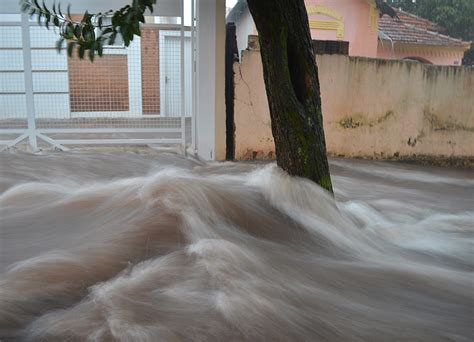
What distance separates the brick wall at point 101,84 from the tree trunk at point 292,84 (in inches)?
133

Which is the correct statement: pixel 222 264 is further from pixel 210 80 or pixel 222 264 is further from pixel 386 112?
pixel 386 112

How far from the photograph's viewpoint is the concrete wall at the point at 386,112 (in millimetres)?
6570

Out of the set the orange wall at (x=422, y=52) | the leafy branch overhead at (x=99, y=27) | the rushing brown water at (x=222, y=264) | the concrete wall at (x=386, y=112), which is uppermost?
the orange wall at (x=422, y=52)

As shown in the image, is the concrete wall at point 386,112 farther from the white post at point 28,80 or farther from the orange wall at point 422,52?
the orange wall at point 422,52

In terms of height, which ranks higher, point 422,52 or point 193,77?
point 422,52

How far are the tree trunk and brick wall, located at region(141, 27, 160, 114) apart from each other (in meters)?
3.23

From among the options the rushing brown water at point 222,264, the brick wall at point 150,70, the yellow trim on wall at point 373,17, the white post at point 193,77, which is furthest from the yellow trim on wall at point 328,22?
the rushing brown water at point 222,264

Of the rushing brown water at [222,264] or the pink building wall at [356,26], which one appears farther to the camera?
the pink building wall at [356,26]

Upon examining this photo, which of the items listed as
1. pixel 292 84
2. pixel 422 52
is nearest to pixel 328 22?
pixel 422 52

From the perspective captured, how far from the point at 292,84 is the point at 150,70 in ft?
11.1

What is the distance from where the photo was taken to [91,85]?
6352mm

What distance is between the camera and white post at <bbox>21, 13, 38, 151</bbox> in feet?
20.2

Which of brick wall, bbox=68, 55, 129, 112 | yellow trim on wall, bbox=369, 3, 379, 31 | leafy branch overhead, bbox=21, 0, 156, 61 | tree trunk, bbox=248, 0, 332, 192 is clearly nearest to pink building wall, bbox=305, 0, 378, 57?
yellow trim on wall, bbox=369, 3, 379, 31

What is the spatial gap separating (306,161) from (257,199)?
44cm
